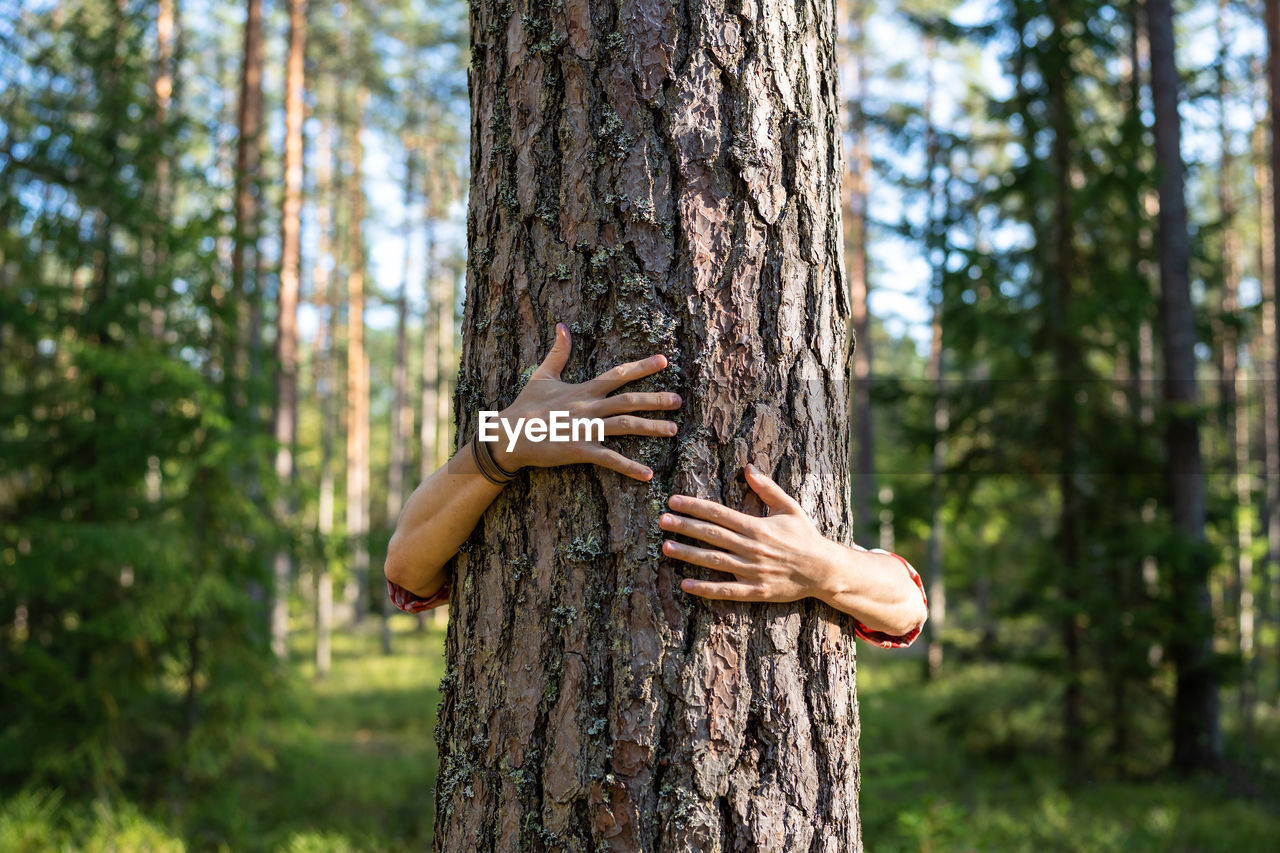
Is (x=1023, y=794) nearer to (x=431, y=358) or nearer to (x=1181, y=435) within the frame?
(x=1181, y=435)

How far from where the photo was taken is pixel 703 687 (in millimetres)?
1371

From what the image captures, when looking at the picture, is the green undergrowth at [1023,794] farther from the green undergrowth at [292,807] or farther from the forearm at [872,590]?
the green undergrowth at [292,807]

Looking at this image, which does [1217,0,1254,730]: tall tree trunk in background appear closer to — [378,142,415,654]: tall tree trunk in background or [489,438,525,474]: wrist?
[489,438,525,474]: wrist

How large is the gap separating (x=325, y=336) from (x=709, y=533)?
25446 mm

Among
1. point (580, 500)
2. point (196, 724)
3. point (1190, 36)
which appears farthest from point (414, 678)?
point (1190, 36)

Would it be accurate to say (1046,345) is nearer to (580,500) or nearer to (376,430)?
(580,500)

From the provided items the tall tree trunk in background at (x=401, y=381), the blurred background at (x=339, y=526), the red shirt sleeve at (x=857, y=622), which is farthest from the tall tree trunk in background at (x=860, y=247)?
the red shirt sleeve at (x=857, y=622)

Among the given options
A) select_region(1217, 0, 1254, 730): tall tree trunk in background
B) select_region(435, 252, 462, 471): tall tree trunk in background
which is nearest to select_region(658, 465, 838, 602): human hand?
select_region(1217, 0, 1254, 730): tall tree trunk in background

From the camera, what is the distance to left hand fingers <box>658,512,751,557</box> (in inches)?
54.4

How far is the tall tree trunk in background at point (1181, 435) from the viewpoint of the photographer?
798 centimetres

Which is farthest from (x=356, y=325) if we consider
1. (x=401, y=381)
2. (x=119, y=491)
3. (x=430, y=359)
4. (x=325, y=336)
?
(x=119, y=491)

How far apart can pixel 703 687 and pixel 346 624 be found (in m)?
25.1

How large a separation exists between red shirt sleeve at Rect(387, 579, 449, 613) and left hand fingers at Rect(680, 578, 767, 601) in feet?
2.04

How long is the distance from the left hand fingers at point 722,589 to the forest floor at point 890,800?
119 inches
